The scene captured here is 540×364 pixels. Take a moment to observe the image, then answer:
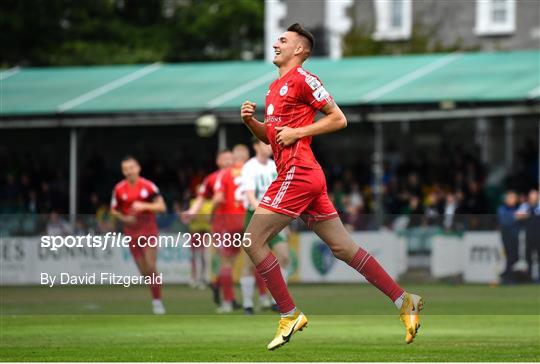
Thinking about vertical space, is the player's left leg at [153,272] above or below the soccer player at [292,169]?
below

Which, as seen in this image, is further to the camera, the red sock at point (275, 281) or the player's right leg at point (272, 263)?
the red sock at point (275, 281)

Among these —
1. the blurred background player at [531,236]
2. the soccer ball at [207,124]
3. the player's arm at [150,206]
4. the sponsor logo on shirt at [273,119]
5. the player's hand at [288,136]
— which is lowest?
the blurred background player at [531,236]

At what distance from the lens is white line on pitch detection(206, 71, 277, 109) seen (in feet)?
102

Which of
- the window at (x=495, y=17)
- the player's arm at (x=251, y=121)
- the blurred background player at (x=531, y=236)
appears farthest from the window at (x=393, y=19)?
the player's arm at (x=251, y=121)

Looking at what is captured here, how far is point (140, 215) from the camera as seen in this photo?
17344mm

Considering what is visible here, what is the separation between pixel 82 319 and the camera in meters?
16.8

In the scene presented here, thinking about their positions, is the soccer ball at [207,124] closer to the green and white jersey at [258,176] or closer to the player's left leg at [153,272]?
the green and white jersey at [258,176]

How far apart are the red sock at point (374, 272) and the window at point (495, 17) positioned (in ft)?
107

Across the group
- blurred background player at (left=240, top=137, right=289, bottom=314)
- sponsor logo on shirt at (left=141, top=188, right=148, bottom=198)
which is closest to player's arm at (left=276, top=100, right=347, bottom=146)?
blurred background player at (left=240, top=137, right=289, bottom=314)

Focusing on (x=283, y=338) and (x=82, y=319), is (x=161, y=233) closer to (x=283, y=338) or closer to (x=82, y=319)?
(x=82, y=319)

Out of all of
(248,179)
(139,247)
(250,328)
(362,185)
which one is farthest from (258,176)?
(362,185)

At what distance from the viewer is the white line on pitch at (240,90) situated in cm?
3114

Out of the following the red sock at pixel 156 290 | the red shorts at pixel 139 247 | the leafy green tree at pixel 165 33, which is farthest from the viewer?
the leafy green tree at pixel 165 33

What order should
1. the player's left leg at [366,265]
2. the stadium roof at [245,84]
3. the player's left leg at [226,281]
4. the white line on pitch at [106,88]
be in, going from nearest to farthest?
the player's left leg at [366,265]
the player's left leg at [226,281]
the stadium roof at [245,84]
the white line on pitch at [106,88]
